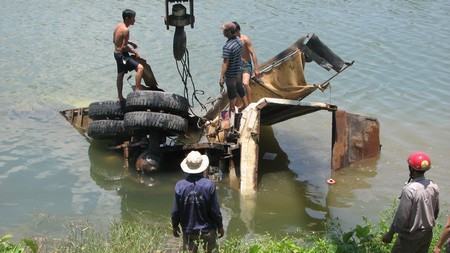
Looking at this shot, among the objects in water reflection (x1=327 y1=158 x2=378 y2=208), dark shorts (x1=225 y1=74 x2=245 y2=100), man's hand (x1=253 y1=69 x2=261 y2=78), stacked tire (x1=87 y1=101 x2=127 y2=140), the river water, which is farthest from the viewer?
man's hand (x1=253 y1=69 x2=261 y2=78)

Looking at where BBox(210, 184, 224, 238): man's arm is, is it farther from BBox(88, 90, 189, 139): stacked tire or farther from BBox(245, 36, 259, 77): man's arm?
BBox(245, 36, 259, 77): man's arm

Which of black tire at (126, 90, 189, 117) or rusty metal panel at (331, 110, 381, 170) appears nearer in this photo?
black tire at (126, 90, 189, 117)

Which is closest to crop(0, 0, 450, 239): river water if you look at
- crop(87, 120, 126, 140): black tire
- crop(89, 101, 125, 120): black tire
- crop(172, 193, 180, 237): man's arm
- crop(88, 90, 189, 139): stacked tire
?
crop(87, 120, 126, 140): black tire

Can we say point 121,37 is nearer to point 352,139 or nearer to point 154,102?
point 154,102

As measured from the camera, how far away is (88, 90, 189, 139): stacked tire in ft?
34.4

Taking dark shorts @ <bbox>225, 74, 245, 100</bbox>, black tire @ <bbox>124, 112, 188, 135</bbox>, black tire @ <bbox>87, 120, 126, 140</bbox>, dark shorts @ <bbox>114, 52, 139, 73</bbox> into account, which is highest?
dark shorts @ <bbox>114, 52, 139, 73</bbox>

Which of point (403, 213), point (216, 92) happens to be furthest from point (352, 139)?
point (403, 213)

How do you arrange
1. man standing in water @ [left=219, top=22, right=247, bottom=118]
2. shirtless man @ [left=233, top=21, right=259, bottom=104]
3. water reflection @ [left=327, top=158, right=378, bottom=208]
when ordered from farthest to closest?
1. shirtless man @ [left=233, top=21, right=259, bottom=104]
2. man standing in water @ [left=219, top=22, right=247, bottom=118]
3. water reflection @ [left=327, top=158, right=378, bottom=208]

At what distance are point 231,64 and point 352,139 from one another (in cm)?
270

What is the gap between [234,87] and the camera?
11.4 m

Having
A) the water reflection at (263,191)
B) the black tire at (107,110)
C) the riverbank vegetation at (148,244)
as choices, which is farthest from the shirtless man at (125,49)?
the riverbank vegetation at (148,244)

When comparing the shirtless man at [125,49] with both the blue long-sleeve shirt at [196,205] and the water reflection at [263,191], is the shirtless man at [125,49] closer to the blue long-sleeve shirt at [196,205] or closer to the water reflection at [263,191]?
the water reflection at [263,191]

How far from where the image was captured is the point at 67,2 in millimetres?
24141

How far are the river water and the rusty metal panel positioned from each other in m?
0.26
